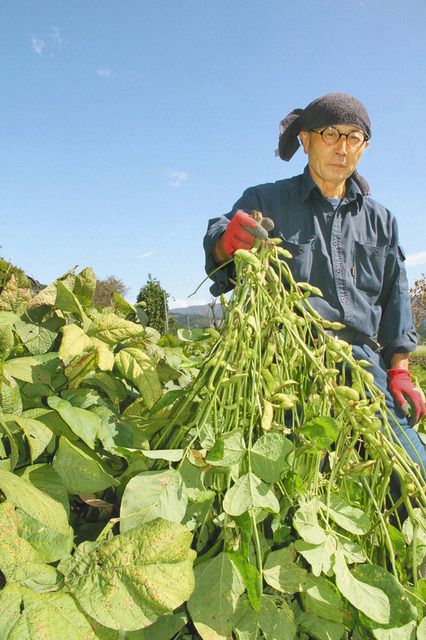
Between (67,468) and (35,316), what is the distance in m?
0.34

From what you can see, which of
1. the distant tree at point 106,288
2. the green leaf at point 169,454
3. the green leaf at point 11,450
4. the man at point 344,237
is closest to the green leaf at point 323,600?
the green leaf at point 169,454

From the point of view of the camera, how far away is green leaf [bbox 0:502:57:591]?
665mm

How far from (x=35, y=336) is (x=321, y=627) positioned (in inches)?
29.8

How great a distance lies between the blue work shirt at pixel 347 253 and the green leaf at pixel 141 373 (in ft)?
3.11

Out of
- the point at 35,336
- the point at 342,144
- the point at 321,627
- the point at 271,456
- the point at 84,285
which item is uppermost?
the point at 342,144

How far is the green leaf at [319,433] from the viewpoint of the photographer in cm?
87

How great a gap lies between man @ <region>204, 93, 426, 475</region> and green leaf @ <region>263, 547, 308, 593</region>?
1148 millimetres

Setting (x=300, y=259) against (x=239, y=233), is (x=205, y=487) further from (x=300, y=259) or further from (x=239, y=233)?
(x=300, y=259)

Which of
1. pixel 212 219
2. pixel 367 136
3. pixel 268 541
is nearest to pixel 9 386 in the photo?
pixel 268 541

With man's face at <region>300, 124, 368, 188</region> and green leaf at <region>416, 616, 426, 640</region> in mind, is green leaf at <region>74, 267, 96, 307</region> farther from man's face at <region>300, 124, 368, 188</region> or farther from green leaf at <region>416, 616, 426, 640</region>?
man's face at <region>300, 124, 368, 188</region>

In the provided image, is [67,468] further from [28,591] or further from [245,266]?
[245,266]

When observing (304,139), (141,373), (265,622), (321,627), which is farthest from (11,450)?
(304,139)

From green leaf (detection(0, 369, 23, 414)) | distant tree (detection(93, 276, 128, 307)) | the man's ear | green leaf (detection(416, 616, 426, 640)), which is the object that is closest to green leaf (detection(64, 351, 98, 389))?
green leaf (detection(0, 369, 23, 414))

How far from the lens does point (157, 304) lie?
75.2ft
